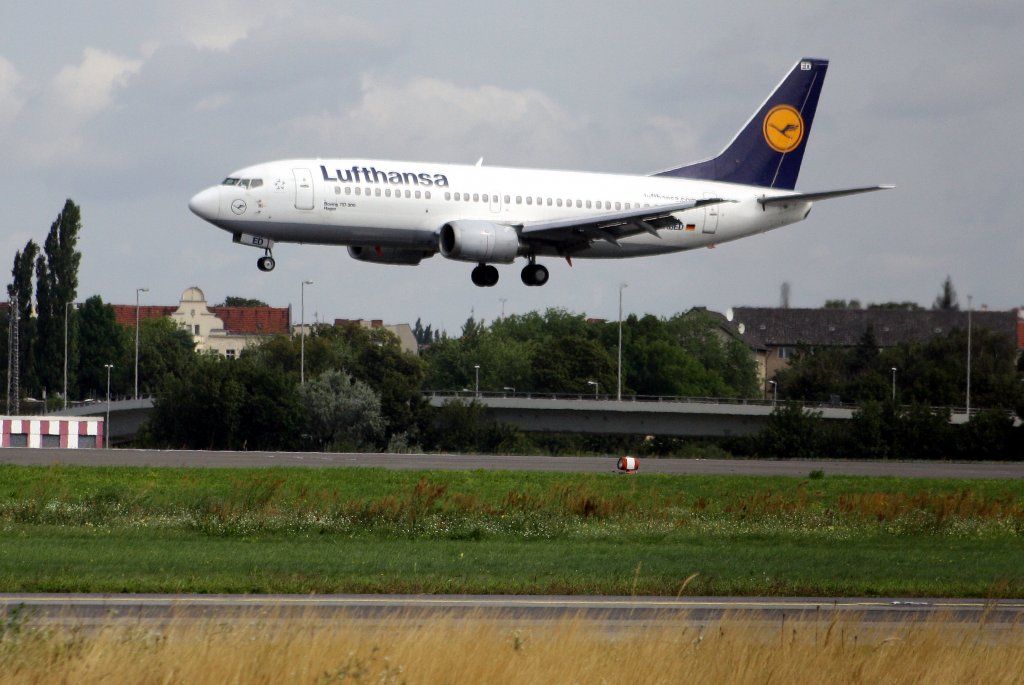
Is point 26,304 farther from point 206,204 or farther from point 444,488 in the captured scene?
point 444,488

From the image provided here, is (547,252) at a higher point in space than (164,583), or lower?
higher

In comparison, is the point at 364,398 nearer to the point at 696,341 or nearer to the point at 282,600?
the point at 696,341

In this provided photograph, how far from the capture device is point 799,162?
187 ft

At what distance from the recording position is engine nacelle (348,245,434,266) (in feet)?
153

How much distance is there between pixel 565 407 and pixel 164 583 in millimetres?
74287

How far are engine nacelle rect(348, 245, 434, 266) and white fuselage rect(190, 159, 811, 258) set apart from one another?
756 mm

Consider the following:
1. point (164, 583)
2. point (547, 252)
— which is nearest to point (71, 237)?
point (547, 252)

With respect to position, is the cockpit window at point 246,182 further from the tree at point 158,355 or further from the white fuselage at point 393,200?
the tree at point 158,355

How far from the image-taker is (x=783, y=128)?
186 ft

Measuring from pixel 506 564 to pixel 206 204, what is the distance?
21.0m

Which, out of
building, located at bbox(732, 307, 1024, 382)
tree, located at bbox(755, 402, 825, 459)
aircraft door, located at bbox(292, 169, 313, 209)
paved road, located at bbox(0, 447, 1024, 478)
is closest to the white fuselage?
aircraft door, located at bbox(292, 169, 313, 209)

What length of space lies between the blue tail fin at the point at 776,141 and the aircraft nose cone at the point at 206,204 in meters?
15.9

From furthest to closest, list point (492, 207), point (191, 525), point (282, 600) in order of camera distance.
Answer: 1. point (492, 207)
2. point (191, 525)
3. point (282, 600)

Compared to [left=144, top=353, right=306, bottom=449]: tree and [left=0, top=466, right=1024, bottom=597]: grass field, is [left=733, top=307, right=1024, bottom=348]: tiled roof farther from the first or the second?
[left=0, top=466, right=1024, bottom=597]: grass field
